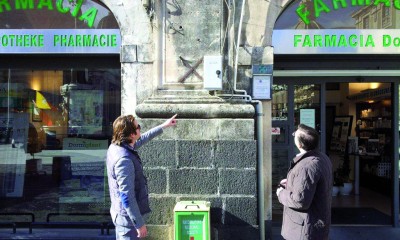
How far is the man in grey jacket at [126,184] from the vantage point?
11.7 feet

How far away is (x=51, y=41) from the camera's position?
6.09 m

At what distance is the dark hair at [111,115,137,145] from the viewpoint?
3717 mm

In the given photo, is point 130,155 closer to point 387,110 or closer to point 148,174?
point 148,174

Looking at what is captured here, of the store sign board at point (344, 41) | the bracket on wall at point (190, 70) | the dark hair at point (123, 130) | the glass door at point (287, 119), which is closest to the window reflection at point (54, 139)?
the bracket on wall at point (190, 70)

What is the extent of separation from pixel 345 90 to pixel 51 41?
477 centimetres

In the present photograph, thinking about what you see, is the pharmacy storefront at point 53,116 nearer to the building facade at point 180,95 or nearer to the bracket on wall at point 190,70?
the building facade at point 180,95

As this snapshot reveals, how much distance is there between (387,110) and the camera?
289 inches

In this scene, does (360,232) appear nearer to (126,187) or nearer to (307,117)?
(307,117)

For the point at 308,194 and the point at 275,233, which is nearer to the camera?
the point at 308,194

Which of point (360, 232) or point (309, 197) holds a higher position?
point (309, 197)

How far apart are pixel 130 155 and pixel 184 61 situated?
6.50 ft

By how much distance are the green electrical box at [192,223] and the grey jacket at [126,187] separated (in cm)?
76

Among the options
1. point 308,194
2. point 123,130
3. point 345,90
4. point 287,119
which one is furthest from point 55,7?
point 345,90

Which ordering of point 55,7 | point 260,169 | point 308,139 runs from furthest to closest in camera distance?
point 55,7 → point 260,169 → point 308,139
